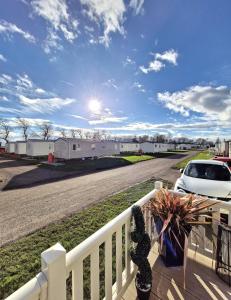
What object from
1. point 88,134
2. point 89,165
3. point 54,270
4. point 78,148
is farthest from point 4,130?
point 54,270

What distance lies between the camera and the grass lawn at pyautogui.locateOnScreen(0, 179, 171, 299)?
2.97 m

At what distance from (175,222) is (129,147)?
146ft

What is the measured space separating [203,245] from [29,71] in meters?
14.9

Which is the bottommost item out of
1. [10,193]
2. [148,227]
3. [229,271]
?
[10,193]

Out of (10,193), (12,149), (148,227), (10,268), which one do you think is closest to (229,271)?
(148,227)

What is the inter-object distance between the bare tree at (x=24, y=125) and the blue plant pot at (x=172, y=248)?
184ft

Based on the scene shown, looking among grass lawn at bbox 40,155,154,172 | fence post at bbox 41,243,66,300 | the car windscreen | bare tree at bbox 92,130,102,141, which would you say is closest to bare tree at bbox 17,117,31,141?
bare tree at bbox 92,130,102,141

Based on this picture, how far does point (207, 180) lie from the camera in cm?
543

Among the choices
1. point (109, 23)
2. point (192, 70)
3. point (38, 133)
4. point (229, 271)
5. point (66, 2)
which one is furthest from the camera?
point (38, 133)

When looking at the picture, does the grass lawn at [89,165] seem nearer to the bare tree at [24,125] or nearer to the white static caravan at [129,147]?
the white static caravan at [129,147]

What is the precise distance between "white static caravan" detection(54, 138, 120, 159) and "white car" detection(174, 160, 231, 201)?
20464mm

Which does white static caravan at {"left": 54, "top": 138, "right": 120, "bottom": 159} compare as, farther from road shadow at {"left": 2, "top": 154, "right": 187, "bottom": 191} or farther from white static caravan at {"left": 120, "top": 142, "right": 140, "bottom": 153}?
white static caravan at {"left": 120, "top": 142, "right": 140, "bottom": 153}

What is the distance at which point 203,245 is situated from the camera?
Answer: 9.95 feet

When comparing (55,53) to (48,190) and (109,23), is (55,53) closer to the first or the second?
(109,23)
